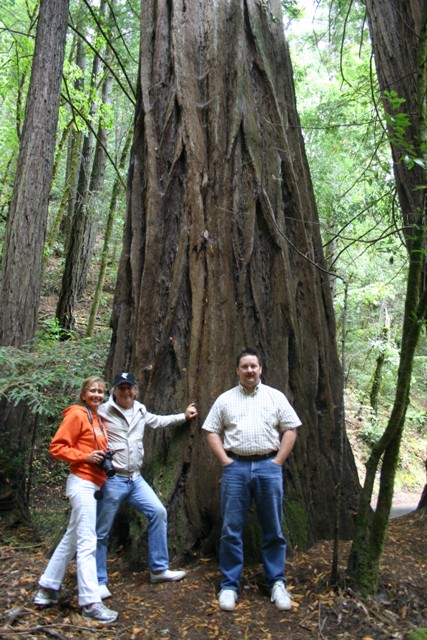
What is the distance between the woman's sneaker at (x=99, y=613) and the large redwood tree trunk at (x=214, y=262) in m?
0.89

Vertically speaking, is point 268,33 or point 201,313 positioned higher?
point 268,33

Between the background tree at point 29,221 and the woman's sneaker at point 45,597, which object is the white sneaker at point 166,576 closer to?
the woman's sneaker at point 45,597

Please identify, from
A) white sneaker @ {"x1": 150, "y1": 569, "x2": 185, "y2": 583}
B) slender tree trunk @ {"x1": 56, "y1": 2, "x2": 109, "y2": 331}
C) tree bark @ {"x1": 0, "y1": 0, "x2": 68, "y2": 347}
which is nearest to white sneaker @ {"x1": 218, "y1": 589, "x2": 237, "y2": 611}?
white sneaker @ {"x1": 150, "y1": 569, "x2": 185, "y2": 583}

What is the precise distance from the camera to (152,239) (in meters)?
5.11

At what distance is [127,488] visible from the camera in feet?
13.4

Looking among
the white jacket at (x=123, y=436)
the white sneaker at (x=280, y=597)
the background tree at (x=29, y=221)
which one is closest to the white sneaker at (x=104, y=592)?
the white jacket at (x=123, y=436)

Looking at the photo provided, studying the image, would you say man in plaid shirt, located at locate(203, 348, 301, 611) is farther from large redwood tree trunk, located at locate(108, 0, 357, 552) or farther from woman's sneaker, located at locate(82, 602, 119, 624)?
woman's sneaker, located at locate(82, 602, 119, 624)

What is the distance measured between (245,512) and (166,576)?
75 centimetres

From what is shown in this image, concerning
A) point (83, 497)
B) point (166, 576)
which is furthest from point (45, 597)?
point (166, 576)

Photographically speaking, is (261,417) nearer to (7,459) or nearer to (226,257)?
(226,257)

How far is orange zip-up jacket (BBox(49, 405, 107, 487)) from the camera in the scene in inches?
151

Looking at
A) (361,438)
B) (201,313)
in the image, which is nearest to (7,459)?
(201,313)

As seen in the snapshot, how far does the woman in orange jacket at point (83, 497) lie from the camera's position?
11.8 feet

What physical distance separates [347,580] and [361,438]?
1182cm
